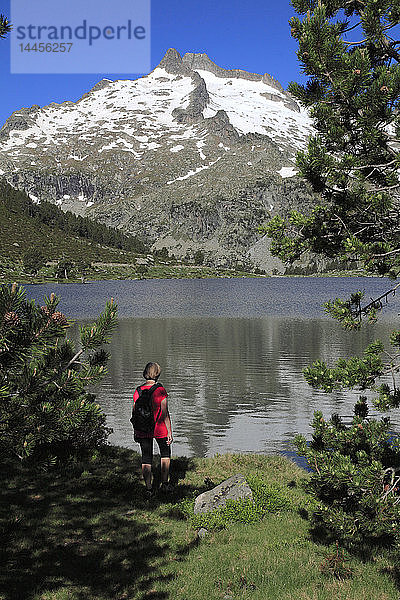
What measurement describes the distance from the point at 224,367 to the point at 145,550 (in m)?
30.1

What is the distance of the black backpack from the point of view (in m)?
11.6

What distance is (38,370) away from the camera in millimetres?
6973

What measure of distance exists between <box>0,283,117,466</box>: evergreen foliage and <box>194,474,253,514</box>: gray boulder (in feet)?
16.4

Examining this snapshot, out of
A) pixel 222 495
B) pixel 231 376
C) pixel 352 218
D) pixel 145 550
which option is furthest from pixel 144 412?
pixel 231 376

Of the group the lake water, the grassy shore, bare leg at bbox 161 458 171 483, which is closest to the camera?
the grassy shore

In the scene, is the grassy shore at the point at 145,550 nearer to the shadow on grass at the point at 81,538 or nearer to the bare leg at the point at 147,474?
the shadow on grass at the point at 81,538

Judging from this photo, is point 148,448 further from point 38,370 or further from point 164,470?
point 38,370

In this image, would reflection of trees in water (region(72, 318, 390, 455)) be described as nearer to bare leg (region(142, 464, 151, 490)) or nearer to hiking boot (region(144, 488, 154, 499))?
hiking boot (region(144, 488, 154, 499))

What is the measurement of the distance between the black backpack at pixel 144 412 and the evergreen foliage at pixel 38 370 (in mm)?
3359

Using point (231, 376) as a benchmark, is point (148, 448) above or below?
above

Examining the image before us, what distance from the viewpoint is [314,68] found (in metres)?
8.73

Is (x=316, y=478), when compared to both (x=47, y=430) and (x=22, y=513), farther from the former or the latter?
(x=22, y=513)

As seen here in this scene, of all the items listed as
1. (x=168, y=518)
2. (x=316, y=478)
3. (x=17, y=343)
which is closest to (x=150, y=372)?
(x=168, y=518)

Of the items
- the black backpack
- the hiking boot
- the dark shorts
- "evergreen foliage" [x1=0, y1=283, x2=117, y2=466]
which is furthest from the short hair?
"evergreen foliage" [x1=0, y1=283, x2=117, y2=466]
